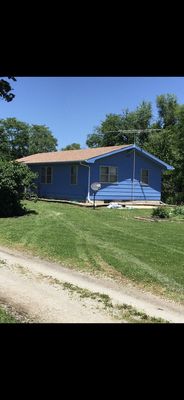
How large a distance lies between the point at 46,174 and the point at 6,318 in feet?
77.6

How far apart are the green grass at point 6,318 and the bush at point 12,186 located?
40.6 feet

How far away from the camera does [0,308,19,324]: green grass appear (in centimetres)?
577

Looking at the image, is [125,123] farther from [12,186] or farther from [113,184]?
[12,186]

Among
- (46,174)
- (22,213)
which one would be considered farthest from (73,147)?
(22,213)

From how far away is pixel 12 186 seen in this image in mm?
18422

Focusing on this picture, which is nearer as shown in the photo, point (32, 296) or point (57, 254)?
point (32, 296)

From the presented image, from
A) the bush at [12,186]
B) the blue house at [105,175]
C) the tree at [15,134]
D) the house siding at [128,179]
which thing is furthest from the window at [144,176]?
the tree at [15,134]
